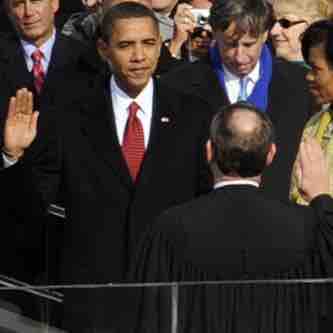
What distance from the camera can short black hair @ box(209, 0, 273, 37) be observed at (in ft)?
36.3

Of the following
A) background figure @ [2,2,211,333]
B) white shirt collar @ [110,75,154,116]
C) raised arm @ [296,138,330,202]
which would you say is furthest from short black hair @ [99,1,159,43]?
raised arm @ [296,138,330,202]

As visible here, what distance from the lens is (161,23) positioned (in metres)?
12.9

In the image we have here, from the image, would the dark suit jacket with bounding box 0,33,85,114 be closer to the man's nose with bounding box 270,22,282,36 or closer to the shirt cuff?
the shirt cuff

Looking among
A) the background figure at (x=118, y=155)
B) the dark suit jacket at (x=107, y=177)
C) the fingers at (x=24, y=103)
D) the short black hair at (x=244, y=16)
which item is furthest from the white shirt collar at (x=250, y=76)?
the fingers at (x=24, y=103)

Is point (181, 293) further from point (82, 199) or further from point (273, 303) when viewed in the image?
point (82, 199)

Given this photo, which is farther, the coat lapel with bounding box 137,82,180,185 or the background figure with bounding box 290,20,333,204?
the background figure with bounding box 290,20,333,204

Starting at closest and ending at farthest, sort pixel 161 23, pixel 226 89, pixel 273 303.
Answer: pixel 273 303
pixel 226 89
pixel 161 23

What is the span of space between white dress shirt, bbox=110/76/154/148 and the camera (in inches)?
83.0

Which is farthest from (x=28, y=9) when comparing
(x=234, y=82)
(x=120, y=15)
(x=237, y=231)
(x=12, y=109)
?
(x=237, y=231)

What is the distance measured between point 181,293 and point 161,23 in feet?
15.0

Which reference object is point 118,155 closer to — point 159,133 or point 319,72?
point 159,133

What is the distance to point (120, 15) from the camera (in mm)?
10734

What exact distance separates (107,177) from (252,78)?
1.28m

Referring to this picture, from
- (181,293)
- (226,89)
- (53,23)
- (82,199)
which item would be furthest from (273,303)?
(53,23)
